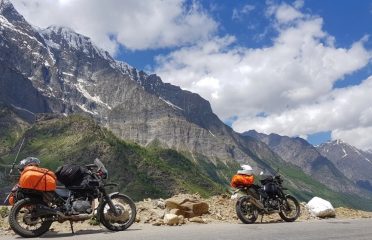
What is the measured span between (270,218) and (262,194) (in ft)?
6.01

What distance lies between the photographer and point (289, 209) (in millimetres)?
17156

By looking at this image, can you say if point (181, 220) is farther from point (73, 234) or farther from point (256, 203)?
point (73, 234)

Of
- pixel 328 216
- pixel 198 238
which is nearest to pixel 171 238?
pixel 198 238

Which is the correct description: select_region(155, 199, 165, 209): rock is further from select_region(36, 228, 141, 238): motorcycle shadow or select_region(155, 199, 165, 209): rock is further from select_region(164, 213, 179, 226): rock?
select_region(36, 228, 141, 238): motorcycle shadow

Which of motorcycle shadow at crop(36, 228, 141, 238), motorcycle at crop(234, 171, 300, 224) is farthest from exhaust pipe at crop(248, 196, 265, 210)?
motorcycle shadow at crop(36, 228, 141, 238)

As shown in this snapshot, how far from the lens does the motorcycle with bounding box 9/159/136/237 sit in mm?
12016

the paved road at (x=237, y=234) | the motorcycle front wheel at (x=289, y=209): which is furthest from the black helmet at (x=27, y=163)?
the motorcycle front wheel at (x=289, y=209)

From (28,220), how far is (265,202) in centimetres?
811

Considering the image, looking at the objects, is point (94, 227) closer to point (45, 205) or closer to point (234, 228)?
point (45, 205)

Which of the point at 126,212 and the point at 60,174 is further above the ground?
the point at 60,174

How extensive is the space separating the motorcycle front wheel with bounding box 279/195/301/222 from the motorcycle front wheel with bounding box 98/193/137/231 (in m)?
5.76

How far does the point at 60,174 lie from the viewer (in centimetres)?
1286

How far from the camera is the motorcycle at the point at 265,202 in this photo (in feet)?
51.8

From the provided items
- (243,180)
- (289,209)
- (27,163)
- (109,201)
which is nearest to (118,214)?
(109,201)
